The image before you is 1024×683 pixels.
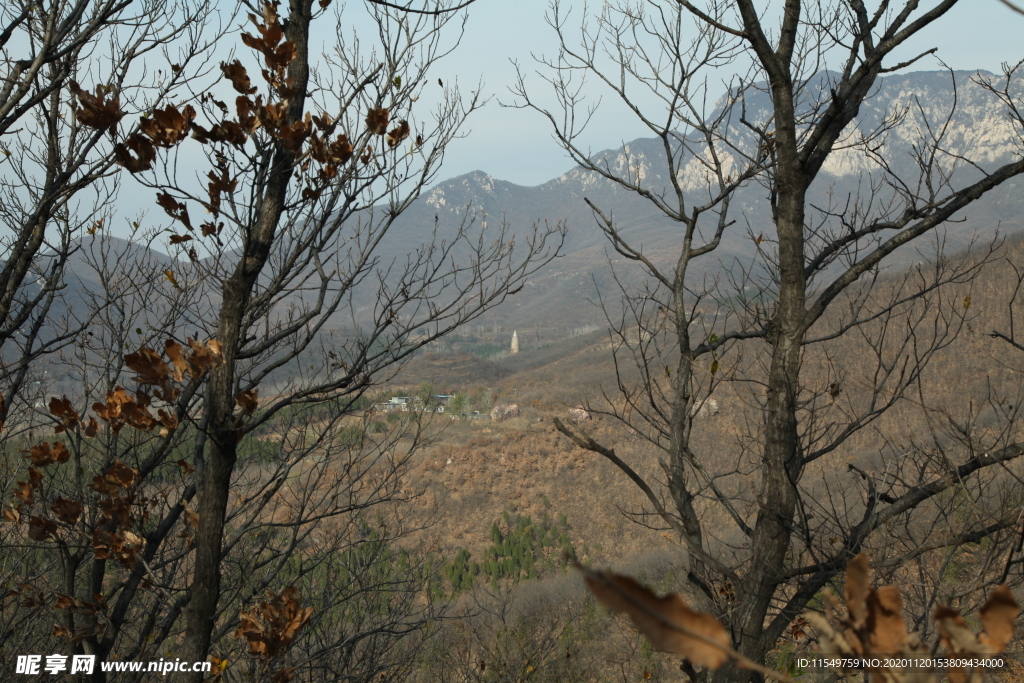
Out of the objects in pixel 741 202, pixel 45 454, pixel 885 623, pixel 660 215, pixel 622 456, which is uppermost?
pixel 741 202

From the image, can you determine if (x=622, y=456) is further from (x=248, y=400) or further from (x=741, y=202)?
(x=741, y=202)

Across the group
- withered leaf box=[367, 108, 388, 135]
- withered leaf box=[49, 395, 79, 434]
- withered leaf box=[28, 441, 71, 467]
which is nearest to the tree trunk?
withered leaf box=[367, 108, 388, 135]

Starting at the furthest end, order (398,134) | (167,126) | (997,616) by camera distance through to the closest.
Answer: (398,134)
(167,126)
(997,616)

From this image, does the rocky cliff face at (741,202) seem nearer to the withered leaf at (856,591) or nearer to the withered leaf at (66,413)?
the withered leaf at (66,413)

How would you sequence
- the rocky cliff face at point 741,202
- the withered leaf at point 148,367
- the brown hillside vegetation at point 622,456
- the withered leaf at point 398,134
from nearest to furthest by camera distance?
the withered leaf at point 148,367, the withered leaf at point 398,134, the brown hillside vegetation at point 622,456, the rocky cliff face at point 741,202

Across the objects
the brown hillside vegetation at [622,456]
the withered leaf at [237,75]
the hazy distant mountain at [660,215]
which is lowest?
the brown hillside vegetation at [622,456]

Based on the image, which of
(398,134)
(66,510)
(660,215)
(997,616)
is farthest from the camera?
(660,215)

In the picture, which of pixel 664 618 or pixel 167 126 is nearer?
pixel 664 618

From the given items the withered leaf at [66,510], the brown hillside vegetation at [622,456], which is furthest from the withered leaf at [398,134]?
the brown hillside vegetation at [622,456]

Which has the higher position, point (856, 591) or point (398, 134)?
point (398, 134)

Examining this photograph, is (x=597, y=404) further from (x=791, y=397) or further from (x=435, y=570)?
(x=791, y=397)

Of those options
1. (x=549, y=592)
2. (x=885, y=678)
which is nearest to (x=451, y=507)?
(x=549, y=592)

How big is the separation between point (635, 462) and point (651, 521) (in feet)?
18.4

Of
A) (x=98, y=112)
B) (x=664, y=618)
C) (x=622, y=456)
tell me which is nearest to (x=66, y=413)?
(x=98, y=112)
